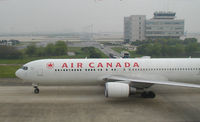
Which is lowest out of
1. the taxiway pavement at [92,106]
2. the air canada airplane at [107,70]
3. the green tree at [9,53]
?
the taxiway pavement at [92,106]

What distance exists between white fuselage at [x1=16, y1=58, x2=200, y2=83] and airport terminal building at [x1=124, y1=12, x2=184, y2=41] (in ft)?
301

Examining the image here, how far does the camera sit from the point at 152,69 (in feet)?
51.5

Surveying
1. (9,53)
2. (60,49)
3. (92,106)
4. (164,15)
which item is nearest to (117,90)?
(92,106)

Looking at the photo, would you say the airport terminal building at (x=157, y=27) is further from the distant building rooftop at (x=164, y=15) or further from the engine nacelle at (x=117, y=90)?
the engine nacelle at (x=117, y=90)

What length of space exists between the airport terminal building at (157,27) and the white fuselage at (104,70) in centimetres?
9173

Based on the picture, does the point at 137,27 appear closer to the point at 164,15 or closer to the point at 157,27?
the point at 157,27

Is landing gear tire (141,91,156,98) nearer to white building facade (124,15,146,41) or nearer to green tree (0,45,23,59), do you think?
green tree (0,45,23,59)

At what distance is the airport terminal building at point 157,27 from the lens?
103062mm

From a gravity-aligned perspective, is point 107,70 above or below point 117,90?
above

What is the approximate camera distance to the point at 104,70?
15477 mm

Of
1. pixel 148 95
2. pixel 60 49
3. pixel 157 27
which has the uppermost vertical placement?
pixel 157 27

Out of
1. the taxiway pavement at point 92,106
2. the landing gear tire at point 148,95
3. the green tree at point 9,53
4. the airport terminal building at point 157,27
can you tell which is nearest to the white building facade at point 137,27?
the airport terminal building at point 157,27

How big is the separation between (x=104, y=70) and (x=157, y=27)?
97.3 metres

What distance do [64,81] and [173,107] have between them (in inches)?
334
